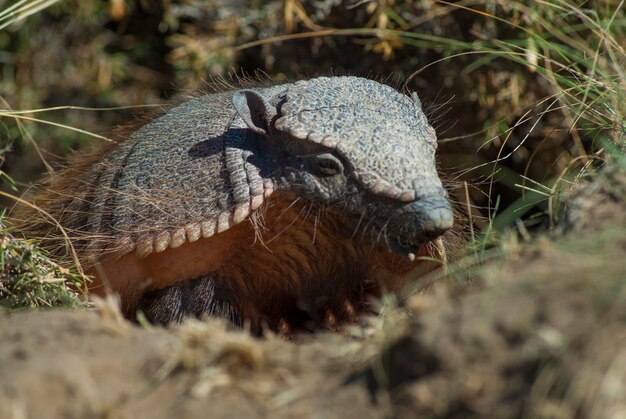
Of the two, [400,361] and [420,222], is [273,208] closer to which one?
[420,222]

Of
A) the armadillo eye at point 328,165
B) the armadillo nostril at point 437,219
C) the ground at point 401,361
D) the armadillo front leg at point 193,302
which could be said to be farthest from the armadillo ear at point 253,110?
the ground at point 401,361

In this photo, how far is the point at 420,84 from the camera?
691 cm

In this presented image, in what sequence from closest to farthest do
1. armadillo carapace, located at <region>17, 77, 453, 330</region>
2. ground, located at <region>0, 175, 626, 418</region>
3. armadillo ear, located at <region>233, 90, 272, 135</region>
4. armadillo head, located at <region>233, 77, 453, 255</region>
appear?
ground, located at <region>0, 175, 626, 418</region>
armadillo head, located at <region>233, 77, 453, 255</region>
armadillo carapace, located at <region>17, 77, 453, 330</region>
armadillo ear, located at <region>233, 90, 272, 135</region>

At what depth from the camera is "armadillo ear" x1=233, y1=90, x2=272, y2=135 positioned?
4340mm

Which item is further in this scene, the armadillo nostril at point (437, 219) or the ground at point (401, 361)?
the armadillo nostril at point (437, 219)

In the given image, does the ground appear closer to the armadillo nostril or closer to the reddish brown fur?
the armadillo nostril

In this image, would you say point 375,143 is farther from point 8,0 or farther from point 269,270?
point 8,0

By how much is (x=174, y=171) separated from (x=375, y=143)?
1.02 meters

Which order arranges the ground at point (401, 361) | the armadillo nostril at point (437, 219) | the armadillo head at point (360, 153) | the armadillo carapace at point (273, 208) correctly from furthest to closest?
the armadillo carapace at point (273, 208)
the armadillo head at point (360, 153)
the armadillo nostril at point (437, 219)
the ground at point (401, 361)

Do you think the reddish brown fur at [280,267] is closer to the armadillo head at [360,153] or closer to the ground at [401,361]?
the armadillo head at [360,153]

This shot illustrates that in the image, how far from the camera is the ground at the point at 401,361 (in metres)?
2.35

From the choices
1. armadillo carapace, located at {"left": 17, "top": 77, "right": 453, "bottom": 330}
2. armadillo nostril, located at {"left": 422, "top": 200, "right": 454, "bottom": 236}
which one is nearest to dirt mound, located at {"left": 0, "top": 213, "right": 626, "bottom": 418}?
armadillo nostril, located at {"left": 422, "top": 200, "right": 454, "bottom": 236}

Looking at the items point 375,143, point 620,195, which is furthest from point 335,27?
point 620,195

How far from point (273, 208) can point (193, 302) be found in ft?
1.93
